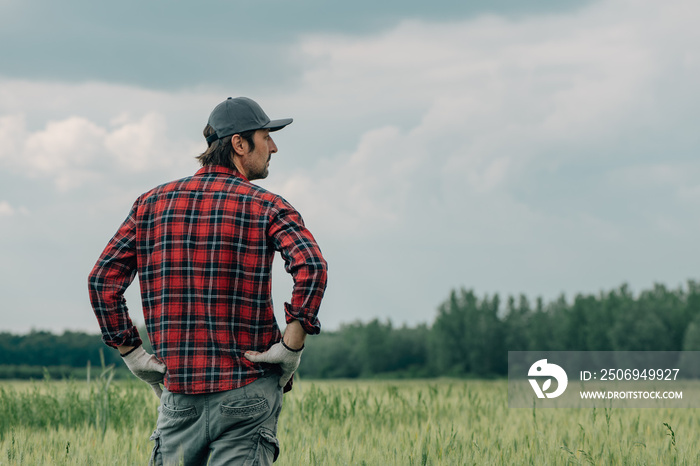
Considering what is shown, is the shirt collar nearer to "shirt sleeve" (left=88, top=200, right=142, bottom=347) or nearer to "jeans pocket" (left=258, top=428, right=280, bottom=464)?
"shirt sleeve" (left=88, top=200, right=142, bottom=347)

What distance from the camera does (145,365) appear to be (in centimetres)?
336

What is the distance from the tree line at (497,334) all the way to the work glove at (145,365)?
183 ft

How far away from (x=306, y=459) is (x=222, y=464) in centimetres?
203

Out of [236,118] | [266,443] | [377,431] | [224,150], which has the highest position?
[236,118]

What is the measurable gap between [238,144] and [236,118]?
5.2 inches

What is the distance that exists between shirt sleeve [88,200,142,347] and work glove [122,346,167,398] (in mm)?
85

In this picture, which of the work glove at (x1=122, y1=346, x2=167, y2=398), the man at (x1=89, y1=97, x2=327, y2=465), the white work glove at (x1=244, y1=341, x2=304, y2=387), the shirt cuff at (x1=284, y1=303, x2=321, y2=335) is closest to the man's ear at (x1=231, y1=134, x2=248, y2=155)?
the man at (x1=89, y1=97, x2=327, y2=465)

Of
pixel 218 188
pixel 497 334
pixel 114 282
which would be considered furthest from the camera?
pixel 497 334

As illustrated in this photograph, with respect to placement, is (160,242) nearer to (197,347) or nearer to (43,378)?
(197,347)

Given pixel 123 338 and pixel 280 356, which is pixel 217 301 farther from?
→ pixel 123 338

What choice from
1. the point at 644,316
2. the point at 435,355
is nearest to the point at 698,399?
the point at 644,316

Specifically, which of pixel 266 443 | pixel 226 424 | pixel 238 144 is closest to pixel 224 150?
pixel 238 144

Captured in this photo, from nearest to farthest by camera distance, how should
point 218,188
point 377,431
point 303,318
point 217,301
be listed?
point 303,318
point 217,301
point 218,188
point 377,431

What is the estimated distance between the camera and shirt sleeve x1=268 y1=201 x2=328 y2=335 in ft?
10.0
